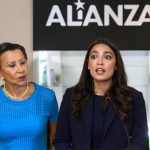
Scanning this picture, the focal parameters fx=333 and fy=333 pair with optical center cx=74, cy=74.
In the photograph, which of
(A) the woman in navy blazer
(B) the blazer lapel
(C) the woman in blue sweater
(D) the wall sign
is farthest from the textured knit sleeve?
(D) the wall sign

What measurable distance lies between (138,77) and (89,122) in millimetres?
1203

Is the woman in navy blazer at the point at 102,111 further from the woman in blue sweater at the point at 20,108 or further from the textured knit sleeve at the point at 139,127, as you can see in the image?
the woman in blue sweater at the point at 20,108

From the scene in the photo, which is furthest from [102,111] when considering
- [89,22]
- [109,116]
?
[89,22]

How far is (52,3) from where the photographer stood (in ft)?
9.62

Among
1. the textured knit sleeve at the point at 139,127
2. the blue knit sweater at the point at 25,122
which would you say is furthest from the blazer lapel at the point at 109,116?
the blue knit sweater at the point at 25,122

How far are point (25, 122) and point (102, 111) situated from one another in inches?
20.9

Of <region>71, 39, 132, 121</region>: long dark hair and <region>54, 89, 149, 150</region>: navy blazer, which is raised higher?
<region>71, 39, 132, 121</region>: long dark hair

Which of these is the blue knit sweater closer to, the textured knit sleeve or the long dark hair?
the long dark hair

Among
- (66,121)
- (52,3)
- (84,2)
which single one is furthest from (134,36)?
(66,121)

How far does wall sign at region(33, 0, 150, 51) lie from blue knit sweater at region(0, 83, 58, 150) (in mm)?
835

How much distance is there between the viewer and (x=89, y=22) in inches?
115

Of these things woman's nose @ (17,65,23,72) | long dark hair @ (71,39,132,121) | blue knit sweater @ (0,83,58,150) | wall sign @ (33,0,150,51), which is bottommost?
blue knit sweater @ (0,83,58,150)

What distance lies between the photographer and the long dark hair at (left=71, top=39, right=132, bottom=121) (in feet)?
6.25

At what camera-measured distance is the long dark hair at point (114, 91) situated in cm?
191
